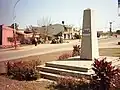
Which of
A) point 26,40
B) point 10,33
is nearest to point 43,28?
point 26,40

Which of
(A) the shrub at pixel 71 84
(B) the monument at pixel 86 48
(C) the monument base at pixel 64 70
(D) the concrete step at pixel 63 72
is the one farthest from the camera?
(B) the monument at pixel 86 48

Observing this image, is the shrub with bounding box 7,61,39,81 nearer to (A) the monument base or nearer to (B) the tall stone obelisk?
(A) the monument base

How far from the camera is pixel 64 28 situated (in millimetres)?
68500

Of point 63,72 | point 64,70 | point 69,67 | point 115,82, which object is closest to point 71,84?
point 115,82

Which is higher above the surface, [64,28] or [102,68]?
[64,28]

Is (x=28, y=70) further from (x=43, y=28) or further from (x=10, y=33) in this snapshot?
(x=43, y=28)

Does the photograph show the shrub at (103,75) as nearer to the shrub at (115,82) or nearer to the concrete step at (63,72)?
the shrub at (115,82)

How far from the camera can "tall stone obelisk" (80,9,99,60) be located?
11.7 m

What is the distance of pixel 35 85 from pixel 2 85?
1.19 meters

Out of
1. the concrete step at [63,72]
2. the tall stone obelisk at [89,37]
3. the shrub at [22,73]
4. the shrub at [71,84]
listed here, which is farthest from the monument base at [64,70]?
the tall stone obelisk at [89,37]

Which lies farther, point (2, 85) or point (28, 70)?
point (28, 70)

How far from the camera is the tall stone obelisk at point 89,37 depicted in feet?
38.4

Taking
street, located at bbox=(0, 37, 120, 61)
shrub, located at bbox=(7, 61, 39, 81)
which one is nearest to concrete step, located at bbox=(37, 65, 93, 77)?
shrub, located at bbox=(7, 61, 39, 81)

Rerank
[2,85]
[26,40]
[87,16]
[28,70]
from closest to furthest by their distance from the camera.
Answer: [2,85]
[28,70]
[87,16]
[26,40]
